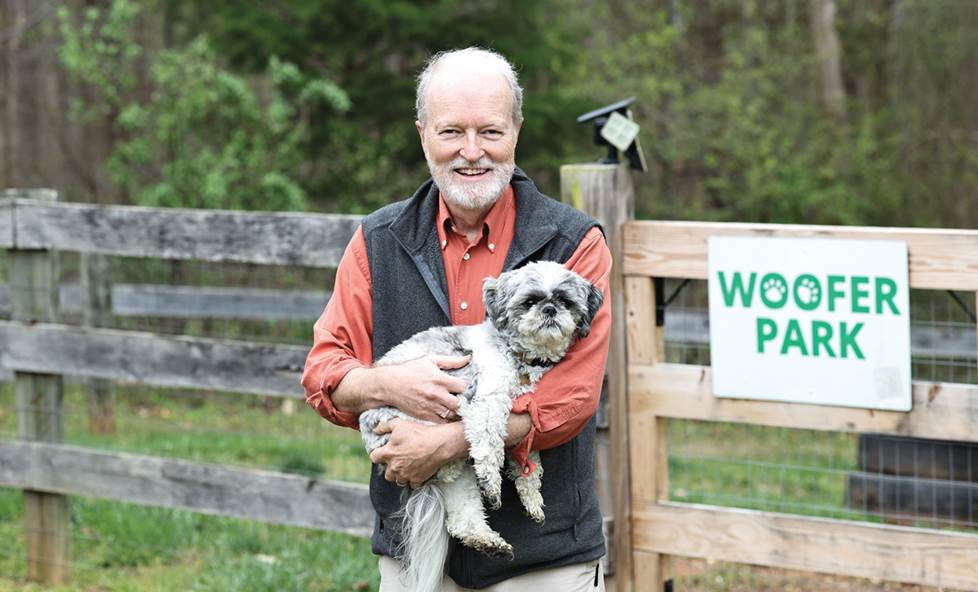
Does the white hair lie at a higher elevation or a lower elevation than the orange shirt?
higher

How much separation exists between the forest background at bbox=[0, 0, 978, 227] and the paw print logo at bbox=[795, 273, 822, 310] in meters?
8.51

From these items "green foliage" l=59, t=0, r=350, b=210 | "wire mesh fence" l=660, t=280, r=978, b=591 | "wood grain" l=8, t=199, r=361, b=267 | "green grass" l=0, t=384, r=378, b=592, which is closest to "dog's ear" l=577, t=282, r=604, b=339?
"wood grain" l=8, t=199, r=361, b=267

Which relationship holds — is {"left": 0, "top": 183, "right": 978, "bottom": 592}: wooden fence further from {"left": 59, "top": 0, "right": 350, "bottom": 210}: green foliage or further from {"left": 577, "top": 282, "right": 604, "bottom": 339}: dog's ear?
{"left": 59, "top": 0, "right": 350, "bottom": 210}: green foliage

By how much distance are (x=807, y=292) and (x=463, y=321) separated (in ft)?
4.64

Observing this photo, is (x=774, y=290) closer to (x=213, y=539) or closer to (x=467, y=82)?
(x=467, y=82)

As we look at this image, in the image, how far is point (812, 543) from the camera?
169 inches

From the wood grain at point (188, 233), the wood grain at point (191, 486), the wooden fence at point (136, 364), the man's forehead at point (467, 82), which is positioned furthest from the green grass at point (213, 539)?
the man's forehead at point (467, 82)

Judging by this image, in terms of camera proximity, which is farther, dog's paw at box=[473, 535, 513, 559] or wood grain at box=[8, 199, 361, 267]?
wood grain at box=[8, 199, 361, 267]

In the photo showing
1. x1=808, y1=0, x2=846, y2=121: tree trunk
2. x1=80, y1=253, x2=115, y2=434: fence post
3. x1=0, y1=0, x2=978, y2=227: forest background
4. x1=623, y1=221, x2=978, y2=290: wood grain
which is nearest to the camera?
x1=623, y1=221, x2=978, y2=290: wood grain

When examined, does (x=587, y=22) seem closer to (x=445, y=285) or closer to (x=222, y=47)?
(x=222, y=47)

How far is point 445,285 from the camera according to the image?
336cm

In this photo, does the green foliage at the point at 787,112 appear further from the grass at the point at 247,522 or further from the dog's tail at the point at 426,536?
the dog's tail at the point at 426,536

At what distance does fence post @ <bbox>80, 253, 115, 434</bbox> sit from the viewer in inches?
360

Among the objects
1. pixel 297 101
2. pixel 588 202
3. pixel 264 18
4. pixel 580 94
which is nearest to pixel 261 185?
pixel 297 101
